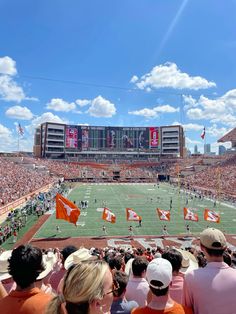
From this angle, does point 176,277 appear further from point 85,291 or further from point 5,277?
point 5,277

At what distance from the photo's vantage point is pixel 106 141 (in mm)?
120625

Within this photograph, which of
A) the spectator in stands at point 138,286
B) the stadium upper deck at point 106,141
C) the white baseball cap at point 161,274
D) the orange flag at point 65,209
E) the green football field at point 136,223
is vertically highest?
the stadium upper deck at point 106,141

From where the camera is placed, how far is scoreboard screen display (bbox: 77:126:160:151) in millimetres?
118750

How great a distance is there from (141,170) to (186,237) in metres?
73.0

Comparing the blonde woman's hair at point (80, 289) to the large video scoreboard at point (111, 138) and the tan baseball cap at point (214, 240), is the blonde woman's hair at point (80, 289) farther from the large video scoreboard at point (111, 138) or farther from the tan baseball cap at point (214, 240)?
the large video scoreboard at point (111, 138)

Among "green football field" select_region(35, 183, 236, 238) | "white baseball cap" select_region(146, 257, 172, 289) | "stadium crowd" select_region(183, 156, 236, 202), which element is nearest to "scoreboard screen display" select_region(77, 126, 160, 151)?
"stadium crowd" select_region(183, 156, 236, 202)

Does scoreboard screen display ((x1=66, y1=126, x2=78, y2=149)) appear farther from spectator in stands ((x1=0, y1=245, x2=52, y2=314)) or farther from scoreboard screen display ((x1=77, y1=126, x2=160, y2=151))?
spectator in stands ((x1=0, y1=245, x2=52, y2=314))

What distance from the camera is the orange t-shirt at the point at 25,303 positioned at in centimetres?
268

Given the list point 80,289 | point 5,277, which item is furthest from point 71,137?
point 80,289

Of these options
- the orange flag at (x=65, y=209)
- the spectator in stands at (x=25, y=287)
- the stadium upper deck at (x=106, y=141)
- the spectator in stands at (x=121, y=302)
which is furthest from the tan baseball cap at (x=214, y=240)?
the stadium upper deck at (x=106, y=141)

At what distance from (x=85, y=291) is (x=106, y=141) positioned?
118777 millimetres

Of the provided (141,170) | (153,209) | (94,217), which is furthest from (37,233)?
(141,170)

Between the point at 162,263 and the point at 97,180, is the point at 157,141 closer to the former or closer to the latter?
the point at 97,180

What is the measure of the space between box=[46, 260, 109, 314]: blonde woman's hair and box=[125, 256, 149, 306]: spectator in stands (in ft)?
8.05
